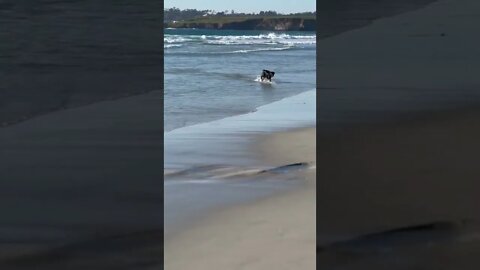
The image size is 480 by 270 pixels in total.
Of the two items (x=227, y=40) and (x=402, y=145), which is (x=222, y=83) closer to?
(x=402, y=145)

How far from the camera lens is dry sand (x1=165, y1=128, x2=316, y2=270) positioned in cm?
247

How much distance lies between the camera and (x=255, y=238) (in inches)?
109

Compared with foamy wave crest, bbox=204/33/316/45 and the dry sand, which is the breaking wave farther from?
the dry sand

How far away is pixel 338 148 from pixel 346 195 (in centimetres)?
129

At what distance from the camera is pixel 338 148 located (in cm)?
442

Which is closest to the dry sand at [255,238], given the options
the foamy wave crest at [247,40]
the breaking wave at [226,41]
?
the breaking wave at [226,41]

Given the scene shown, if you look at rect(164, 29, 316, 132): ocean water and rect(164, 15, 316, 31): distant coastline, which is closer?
rect(164, 29, 316, 132): ocean water

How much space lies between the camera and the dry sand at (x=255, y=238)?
2475mm

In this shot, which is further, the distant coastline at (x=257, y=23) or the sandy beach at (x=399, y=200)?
the distant coastline at (x=257, y=23)
